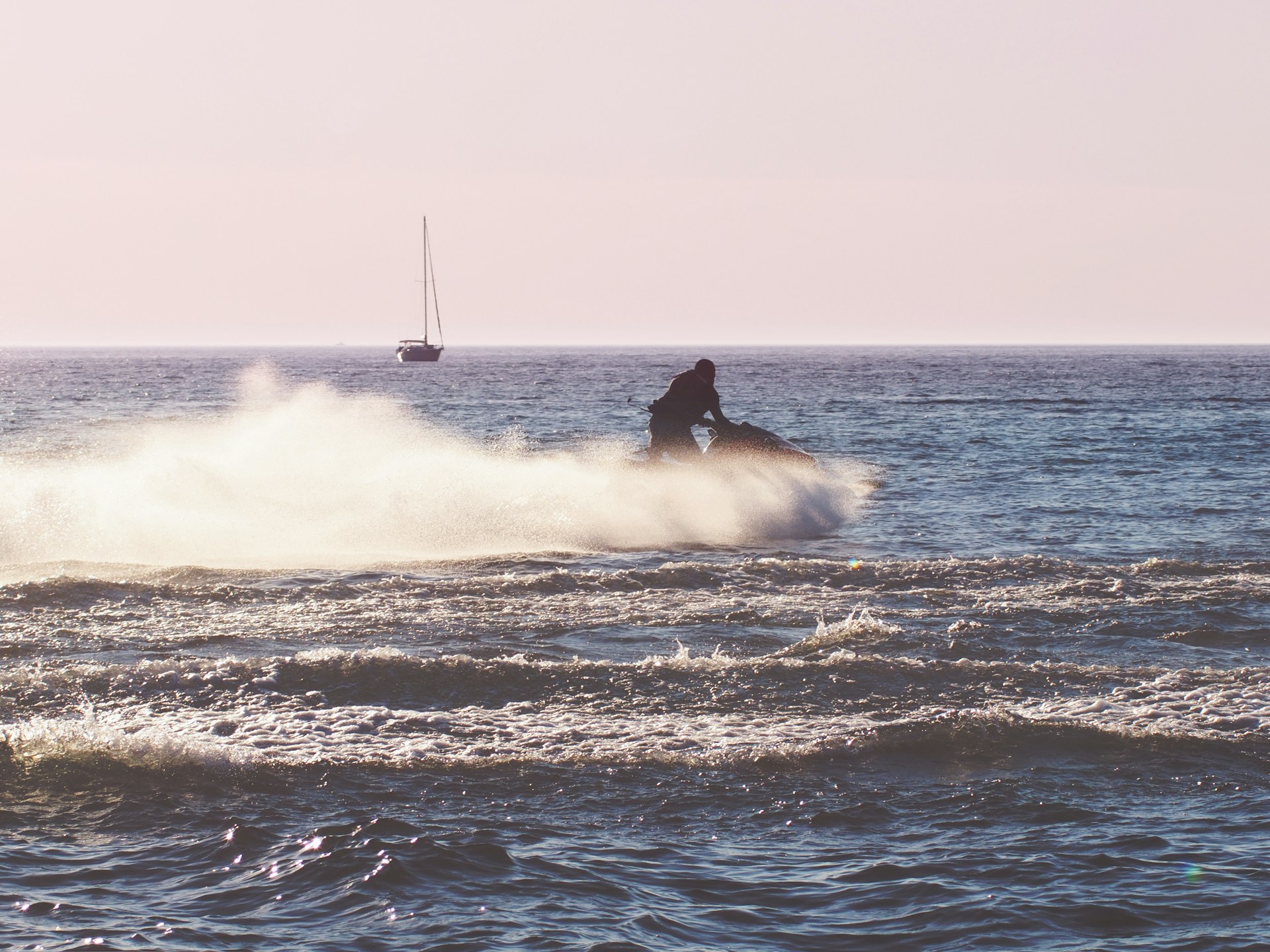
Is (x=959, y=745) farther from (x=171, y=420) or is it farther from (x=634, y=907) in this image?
(x=171, y=420)

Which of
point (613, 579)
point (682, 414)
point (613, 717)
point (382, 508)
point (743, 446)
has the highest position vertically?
point (682, 414)

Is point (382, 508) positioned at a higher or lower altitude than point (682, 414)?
lower

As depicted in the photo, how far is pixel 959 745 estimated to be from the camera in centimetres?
815

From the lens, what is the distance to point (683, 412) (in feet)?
63.6

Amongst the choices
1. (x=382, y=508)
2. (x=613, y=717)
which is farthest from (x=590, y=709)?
(x=382, y=508)

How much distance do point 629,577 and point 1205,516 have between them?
11.2m

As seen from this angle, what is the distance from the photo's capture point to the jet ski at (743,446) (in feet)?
64.3

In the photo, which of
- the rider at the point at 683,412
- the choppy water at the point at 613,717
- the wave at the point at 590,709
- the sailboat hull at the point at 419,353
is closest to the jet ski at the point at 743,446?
the rider at the point at 683,412

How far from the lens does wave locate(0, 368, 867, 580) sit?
16172mm

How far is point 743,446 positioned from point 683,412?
1.09 m

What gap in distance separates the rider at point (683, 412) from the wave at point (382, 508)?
12.9 inches

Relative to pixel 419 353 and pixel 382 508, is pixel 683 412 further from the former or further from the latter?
pixel 419 353

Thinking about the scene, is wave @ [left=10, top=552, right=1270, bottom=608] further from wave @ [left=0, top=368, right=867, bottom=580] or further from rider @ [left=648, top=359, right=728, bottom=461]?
rider @ [left=648, top=359, right=728, bottom=461]

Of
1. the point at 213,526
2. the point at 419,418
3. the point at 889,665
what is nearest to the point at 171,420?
the point at 419,418
